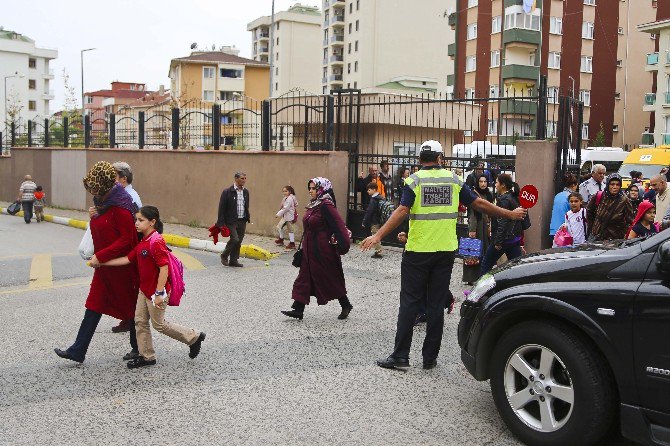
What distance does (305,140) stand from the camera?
16312 millimetres

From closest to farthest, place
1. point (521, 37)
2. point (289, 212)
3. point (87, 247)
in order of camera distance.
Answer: point (87, 247) → point (289, 212) → point (521, 37)

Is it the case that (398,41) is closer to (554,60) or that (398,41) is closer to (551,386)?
(554,60)

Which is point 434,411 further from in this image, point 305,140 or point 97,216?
point 305,140

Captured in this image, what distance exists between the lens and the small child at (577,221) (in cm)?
1016

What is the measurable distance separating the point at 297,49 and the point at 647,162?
272ft

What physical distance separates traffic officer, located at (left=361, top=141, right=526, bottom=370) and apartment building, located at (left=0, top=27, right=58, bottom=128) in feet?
345

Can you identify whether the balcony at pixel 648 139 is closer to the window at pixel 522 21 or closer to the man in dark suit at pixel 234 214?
the window at pixel 522 21

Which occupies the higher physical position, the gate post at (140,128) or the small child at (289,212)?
the gate post at (140,128)

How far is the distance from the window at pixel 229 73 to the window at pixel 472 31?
128 ft

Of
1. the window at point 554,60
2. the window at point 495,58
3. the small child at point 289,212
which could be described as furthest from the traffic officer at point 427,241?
the window at point 554,60

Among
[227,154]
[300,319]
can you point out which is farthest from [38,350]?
[227,154]

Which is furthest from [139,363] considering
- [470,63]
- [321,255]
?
[470,63]

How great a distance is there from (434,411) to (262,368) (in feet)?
5.75

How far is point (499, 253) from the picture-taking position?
10055 millimetres
